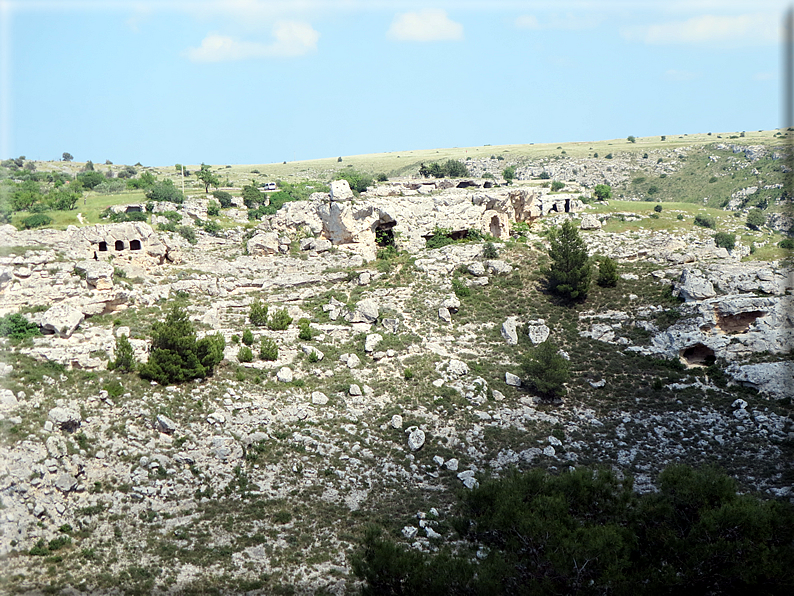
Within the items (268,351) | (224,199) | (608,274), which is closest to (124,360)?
(268,351)

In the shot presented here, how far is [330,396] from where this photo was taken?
31.5 meters

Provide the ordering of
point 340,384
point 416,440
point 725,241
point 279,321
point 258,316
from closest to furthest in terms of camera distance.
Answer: point 416,440
point 340,384
point 279,321
point 258,316
point 725,241

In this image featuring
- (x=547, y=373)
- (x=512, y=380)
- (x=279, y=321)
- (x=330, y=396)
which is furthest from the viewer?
(x=279, y=321)

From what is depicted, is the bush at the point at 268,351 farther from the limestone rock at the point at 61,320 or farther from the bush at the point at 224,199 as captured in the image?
the bush at the point at 224,199

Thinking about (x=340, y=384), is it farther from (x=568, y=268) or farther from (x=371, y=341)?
(x=568, y=268)

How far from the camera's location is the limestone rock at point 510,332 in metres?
36.8

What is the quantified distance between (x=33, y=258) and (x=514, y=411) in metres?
28.7

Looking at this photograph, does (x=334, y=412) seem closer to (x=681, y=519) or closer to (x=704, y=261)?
(x=681, y=519)

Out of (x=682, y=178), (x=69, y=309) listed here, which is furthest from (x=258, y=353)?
(x=682, y=178)

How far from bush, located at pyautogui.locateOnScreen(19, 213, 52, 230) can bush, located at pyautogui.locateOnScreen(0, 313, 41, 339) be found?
13993 mm

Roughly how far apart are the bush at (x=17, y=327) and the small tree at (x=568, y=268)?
3134cm

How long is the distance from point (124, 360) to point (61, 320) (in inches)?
174

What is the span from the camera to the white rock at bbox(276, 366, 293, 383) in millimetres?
31688

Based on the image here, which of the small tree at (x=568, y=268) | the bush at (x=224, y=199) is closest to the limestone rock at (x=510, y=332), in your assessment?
the small tree at (x=568, y=268)
